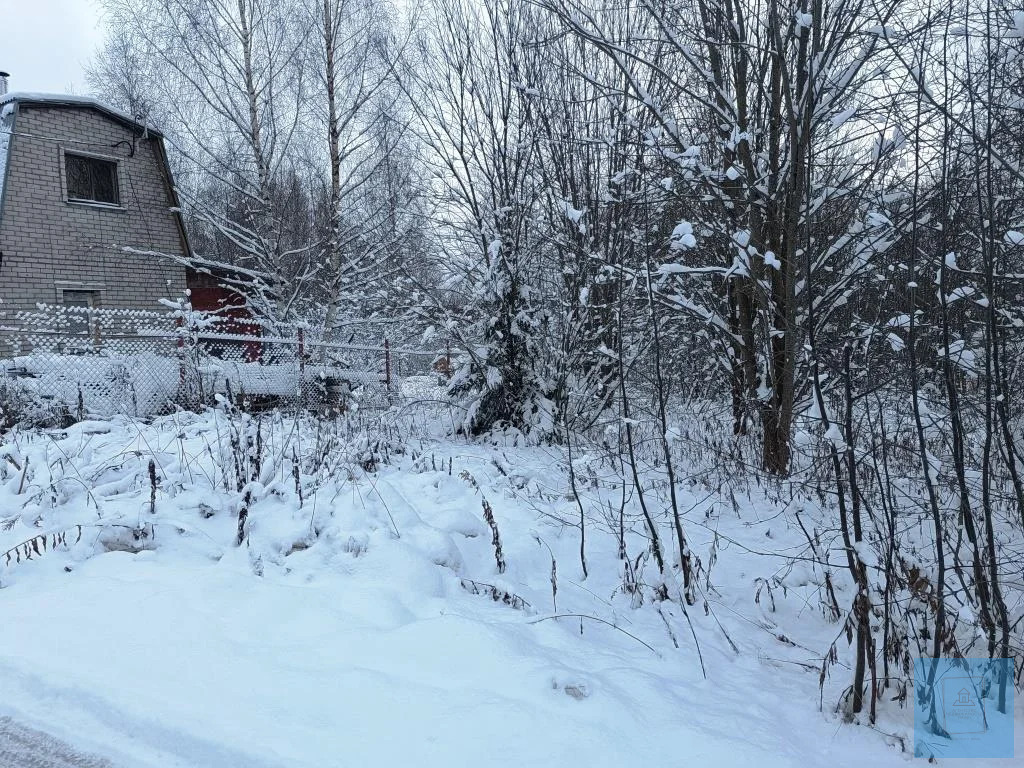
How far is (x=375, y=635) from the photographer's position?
8.59ft

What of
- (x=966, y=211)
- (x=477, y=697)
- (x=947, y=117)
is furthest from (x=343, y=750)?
(x=966, y=211)

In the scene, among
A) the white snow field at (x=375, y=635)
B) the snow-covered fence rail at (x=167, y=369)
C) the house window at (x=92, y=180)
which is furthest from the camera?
the house window at (x=92, y=180)

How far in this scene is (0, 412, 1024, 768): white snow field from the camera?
2037mm

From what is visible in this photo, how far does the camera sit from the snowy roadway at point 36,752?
74.8 inches

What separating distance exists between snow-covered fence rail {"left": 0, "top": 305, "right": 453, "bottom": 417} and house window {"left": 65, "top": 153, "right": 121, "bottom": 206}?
227 cm

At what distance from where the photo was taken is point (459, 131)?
8.23m

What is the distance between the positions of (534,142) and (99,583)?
6513 mm

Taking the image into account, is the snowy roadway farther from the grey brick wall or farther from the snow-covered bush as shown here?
the grey brick wall

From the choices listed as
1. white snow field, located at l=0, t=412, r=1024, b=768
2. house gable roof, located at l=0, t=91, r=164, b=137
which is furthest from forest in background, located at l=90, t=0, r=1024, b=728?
house gable roof, located at l=0, t=91, r=164, b=137

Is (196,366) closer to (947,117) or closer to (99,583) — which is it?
(99,583)

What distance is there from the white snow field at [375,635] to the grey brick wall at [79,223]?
7926 millimetres

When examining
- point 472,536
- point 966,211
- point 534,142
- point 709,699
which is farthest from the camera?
point 534,142

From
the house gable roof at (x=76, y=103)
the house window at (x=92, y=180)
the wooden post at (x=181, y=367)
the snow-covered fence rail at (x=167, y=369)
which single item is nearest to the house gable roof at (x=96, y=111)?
the house gable roof at (x=76, y=103)

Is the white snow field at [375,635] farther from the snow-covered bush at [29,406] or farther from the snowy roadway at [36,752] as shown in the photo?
the snow-covered bush at [29,406]
